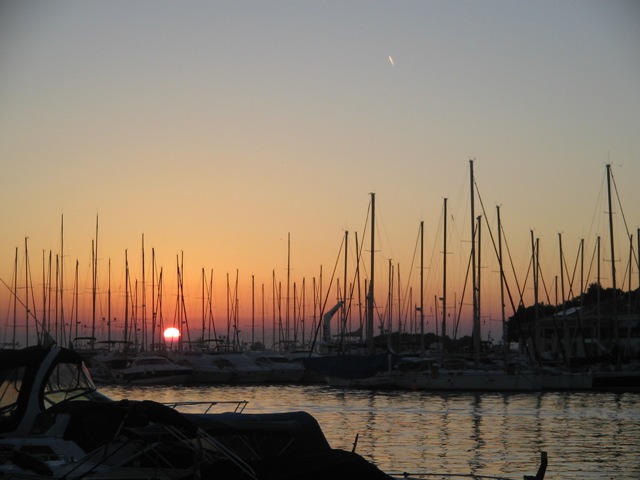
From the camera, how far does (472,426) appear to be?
1794 inches

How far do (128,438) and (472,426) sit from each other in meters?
30.9

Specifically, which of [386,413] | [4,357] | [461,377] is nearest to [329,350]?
[461,377]

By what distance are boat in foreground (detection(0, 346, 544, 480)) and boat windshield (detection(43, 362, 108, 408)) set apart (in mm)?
20

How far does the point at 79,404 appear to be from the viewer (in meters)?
19.3

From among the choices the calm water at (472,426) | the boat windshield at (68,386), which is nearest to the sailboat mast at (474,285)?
the calm water at (472,426)

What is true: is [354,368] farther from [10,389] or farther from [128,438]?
[128,438]

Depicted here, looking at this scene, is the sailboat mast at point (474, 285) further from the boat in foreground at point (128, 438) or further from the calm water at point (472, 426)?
the boat in foreground at point (128, 438)

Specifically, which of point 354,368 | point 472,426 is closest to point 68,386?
point 472,426

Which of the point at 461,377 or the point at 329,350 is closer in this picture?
the point at 461,377

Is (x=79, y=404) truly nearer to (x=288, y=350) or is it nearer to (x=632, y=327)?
(x=632, y=327)

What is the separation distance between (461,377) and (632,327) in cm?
3222

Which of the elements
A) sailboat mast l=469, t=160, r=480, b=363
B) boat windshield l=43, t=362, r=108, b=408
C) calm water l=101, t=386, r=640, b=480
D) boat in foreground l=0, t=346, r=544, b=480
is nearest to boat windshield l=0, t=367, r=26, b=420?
boat in foreground l=0, t=346, r=544, b=480

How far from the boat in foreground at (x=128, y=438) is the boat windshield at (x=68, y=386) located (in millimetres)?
20

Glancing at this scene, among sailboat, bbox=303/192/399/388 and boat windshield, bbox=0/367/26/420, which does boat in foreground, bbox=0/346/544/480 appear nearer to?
boat windshield, bbox=0/367/26/420
